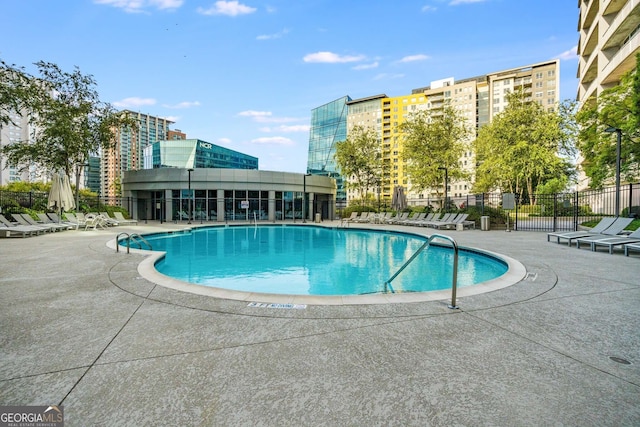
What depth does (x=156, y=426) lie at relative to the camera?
196 centimetres

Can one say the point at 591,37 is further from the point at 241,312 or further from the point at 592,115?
the point at 241,312

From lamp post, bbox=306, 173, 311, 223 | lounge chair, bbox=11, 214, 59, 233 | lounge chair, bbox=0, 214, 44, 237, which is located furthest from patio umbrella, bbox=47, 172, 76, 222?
lamp post, bbox=306, 173, 311, 223

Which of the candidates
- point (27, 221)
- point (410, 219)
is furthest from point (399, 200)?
point (27, 221)

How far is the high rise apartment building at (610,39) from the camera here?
23.0m

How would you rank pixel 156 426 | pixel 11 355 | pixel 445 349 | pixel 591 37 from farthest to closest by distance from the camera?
pixel 591 37
pixel 445 349
pixel 11 355
pixel 156 426

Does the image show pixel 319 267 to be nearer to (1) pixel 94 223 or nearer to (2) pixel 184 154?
(1) pixel 94 223

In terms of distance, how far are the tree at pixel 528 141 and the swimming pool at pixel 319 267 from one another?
26164 millimetres

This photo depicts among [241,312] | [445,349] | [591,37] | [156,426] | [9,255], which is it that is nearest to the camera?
[156,426]

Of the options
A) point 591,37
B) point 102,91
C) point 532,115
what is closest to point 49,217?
point 102,91

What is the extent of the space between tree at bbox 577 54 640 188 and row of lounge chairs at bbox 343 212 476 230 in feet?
26.1

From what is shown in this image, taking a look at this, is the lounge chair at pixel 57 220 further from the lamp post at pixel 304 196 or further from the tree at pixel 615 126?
the tree at pixel 615 126

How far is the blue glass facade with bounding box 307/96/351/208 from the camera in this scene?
277 ft

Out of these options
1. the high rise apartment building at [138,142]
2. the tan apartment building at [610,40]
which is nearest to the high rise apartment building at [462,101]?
the tan apartment building at [610,40]

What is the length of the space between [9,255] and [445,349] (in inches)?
479
